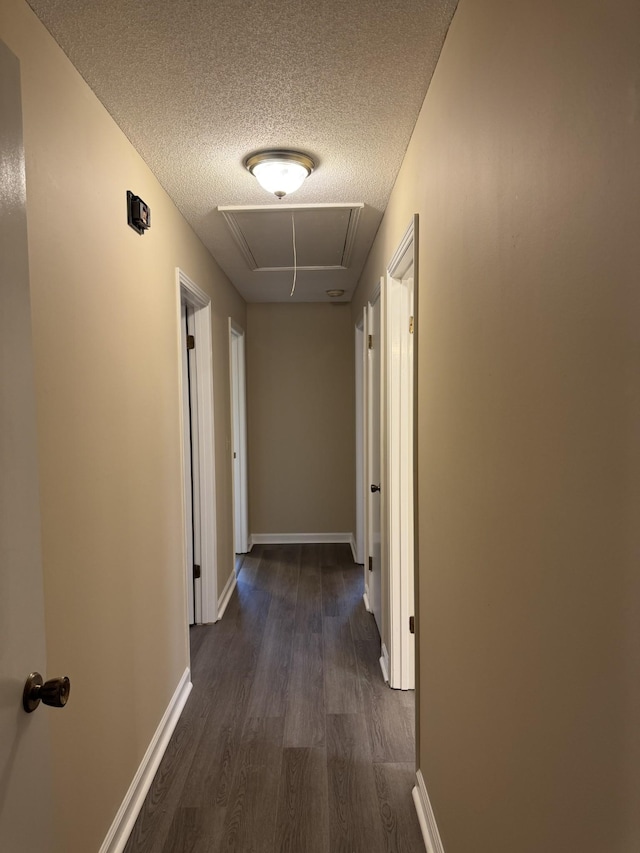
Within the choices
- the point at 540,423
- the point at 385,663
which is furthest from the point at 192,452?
the point at 540,423

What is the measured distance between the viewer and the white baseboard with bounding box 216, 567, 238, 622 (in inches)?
153

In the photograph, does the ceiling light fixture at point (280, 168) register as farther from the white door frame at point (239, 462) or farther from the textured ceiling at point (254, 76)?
the white door frame at point (239, 462)

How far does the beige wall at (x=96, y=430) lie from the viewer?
142 cm

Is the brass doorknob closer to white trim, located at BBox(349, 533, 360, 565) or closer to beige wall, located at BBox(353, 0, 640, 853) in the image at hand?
beige wall, located at BBox(353, 0, 640, 853)

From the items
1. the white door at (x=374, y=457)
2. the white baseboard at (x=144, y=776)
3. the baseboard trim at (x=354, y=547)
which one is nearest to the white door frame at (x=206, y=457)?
the white baseboard at (x=144, y=776)

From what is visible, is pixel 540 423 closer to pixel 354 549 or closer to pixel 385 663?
pixel 385 663

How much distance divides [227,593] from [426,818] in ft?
8.30

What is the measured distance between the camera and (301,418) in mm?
5750

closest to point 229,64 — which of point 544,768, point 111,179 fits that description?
point 111,179

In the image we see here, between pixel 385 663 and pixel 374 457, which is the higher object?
pixel 374 457

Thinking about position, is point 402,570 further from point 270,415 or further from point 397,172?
point 270,415

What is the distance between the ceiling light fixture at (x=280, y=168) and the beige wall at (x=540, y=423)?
0.78 m

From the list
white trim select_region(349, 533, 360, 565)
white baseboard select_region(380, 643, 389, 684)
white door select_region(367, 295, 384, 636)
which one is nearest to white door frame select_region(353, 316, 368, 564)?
white trim select_region(349, 533, 360, 565)

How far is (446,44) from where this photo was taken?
1.49 metres
